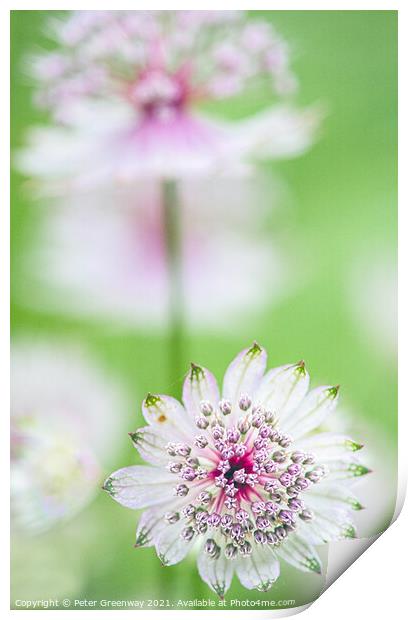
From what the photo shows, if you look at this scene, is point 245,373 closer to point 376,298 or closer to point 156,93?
point 376,298

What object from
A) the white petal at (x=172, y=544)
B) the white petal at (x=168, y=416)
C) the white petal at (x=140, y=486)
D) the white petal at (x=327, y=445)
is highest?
the white petal at (x=168, y=416)

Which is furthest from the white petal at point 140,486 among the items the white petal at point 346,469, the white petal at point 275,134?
the white petal at point 275,134

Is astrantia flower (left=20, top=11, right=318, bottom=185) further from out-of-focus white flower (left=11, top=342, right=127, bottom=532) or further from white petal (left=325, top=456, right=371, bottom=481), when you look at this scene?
white petal (left=325, top=456, right=371, bottom=481)

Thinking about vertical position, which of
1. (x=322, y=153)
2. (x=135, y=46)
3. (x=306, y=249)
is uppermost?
(x=135, y=46)

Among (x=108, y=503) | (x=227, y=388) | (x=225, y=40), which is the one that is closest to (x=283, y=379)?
(x=227, y=388)

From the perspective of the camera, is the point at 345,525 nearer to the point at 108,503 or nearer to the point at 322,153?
the point at 108,503

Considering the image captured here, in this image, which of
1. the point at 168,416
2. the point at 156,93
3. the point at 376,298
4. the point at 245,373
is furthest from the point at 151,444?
the point at 156,93

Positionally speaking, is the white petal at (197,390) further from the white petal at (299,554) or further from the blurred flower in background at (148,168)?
Result: the white petal at (299,554)
